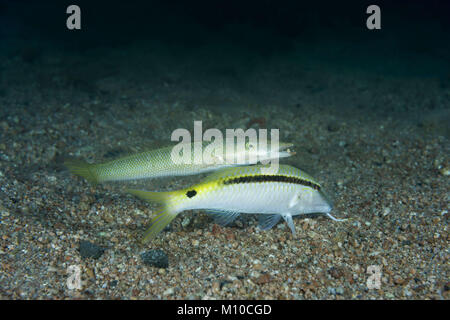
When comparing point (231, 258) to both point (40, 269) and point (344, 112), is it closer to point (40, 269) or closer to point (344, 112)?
point (40, 269)

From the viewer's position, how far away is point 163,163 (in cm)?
409

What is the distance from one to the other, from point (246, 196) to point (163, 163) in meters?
1.57

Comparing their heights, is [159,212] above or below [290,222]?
above

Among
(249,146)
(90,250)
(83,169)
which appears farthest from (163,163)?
(90,250)

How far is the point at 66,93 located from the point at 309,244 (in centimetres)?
780

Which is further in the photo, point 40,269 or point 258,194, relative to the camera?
point 258,194

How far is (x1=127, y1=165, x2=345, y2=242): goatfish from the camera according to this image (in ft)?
9.20

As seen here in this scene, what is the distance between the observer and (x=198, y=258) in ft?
9.94

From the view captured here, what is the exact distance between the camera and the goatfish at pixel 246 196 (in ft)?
9.20

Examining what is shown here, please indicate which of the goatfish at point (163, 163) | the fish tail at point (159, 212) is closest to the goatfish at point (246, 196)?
the fish tail at point (159, 212)

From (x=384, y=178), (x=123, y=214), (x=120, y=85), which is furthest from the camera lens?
(x=120, y=85)

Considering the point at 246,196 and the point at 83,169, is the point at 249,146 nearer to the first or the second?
the point at 246,196

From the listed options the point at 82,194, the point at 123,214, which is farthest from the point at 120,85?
the point at 123,214

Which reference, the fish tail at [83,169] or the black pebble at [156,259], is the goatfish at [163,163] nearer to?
the fish tail at [83,169]
